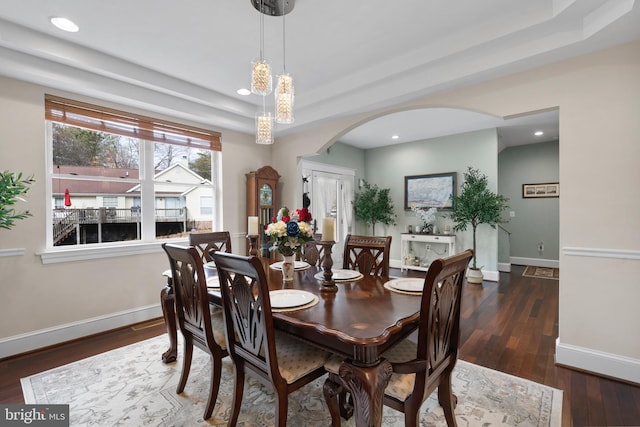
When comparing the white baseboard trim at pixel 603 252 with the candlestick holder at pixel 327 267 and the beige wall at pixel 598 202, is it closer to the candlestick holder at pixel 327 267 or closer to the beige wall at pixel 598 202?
the beige wall at pixel 598 202

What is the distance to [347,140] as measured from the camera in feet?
19.5

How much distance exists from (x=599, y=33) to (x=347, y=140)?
4.20m

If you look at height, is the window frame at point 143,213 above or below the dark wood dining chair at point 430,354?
above

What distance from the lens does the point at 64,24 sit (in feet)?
7.17

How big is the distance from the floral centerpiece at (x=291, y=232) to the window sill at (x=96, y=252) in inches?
88.1

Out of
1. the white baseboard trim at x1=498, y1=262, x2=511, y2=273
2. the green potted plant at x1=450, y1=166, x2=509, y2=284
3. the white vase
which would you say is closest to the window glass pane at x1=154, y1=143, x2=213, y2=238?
the white vase

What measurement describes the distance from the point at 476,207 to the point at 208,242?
14.0 ft

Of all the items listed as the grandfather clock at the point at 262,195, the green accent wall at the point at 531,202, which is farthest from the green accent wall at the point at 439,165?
the grandfather clock at the point at 262,195

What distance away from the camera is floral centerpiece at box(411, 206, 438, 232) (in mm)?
5719

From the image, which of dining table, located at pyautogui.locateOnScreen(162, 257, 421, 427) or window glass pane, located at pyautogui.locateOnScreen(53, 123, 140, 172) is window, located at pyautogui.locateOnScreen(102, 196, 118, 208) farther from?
dining table, located at pyautogui.locateOnScreen(162, 257, 421, 427)

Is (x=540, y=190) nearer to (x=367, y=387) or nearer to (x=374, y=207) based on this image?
(x=374, y=207)

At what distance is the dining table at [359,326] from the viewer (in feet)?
3.86

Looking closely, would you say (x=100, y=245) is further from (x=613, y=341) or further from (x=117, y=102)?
(x=613, y=341)

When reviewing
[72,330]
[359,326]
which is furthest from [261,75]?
[72,330]
